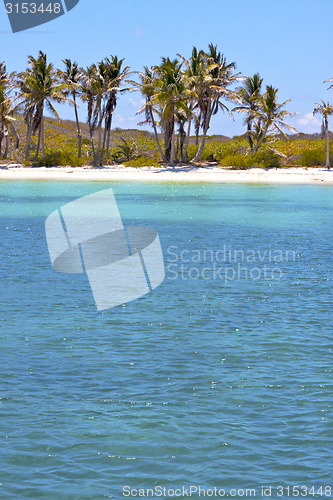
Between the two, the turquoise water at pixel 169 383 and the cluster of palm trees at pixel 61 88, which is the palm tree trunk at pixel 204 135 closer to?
the cluster of palm trees at pixel 61 88

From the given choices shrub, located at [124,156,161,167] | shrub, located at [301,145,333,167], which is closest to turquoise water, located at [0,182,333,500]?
shrub, located at [124,156,161,167]

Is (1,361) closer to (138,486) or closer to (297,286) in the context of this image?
(138,486)

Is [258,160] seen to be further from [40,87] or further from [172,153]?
[40,87]

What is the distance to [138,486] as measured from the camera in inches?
205

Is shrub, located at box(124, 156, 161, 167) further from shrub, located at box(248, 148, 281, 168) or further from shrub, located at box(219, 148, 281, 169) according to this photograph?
shrub, located at box(248, 148, 281, 168)

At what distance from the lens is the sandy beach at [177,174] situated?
184ft

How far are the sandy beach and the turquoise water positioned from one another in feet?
137

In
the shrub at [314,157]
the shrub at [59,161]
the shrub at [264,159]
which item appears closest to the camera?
the shrub at [264,159]

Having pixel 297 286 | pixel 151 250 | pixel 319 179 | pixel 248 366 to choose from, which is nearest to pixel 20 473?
pixel 248 366

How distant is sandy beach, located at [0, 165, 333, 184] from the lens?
56125mm

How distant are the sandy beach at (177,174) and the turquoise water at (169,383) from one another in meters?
41.6

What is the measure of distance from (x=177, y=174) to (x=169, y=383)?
52052 millimetres

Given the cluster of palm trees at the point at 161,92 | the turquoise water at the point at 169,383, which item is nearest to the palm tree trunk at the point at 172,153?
the cluster of palm trees at the point at 161,92

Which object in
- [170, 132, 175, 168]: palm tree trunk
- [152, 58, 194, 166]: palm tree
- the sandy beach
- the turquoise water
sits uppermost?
[152, 58, 194, 166]: palm tree
